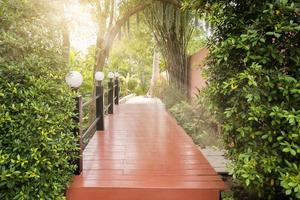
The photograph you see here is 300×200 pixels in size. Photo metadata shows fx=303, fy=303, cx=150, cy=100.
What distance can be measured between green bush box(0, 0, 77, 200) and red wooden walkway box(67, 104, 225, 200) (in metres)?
0.44

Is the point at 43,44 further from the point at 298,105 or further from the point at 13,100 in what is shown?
the point at 298,105

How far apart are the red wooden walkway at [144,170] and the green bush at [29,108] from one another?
1.45ft

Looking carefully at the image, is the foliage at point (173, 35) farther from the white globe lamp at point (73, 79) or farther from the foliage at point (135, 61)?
the white globe lamp at point (73, 79)

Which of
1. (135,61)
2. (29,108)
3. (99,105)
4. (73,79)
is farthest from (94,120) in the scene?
(135,61)

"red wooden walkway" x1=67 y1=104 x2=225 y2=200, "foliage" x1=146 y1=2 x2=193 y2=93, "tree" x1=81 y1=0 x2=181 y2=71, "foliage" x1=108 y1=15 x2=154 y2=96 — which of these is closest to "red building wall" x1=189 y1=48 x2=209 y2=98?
"foliage" x1=146 y1=2 x2=193 y2=93

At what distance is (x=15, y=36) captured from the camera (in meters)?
2.05

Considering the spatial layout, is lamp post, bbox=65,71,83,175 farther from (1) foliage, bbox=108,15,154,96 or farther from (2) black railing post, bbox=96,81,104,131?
(1) foliage, bbox=108,15,154,96

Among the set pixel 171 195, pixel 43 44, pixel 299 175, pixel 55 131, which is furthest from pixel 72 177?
pixel 299 175

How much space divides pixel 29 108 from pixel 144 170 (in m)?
1.29

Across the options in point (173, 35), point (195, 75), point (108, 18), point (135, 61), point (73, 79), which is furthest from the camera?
point (135, 61)

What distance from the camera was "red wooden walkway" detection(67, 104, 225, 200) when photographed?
2443 millimetres

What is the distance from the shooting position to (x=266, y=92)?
1779 millimetres

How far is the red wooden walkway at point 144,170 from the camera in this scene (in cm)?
244

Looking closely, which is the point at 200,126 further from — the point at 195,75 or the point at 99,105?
the point at 195,75
